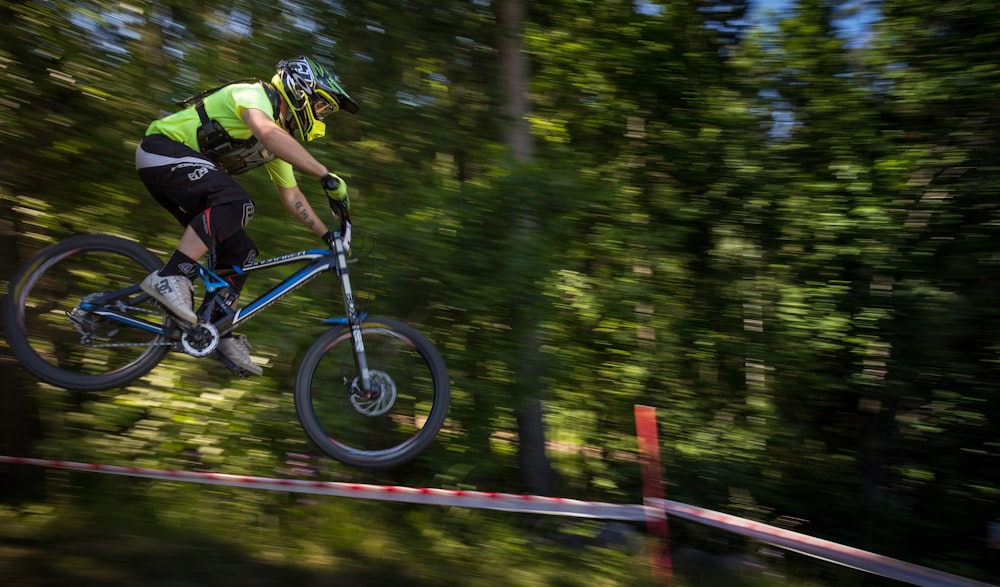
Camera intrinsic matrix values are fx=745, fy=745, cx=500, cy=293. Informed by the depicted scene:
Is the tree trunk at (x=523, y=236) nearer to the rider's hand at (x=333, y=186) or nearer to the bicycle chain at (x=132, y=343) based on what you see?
the rider's hand at (x=333, y=186)

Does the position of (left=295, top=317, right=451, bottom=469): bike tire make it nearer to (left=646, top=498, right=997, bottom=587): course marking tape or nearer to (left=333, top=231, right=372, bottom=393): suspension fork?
(left=333, top=231, right=372, bottom=393): suspension fork

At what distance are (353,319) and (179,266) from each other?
86 cm

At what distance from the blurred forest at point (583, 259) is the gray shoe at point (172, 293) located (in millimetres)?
1621

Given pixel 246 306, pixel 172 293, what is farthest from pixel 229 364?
pixel 172 293

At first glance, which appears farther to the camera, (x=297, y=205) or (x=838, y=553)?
(x=297, y=205)

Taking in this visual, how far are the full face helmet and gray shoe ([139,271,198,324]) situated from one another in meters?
0.94

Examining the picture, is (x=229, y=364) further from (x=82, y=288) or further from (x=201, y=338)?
(x=82, y=288)

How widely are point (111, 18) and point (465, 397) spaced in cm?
400

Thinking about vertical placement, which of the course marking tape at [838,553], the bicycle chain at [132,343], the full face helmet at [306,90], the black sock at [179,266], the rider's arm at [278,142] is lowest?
the course marking tape at [838,553]

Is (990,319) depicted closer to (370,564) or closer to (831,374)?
(831,374)

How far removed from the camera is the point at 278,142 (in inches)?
130

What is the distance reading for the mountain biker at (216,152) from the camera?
136 inches

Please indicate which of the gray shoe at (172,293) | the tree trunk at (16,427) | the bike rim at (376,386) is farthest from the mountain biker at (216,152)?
the tree trunk at (16,427)

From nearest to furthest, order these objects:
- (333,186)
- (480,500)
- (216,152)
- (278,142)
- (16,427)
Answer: (278,142)
(333,186)
(216,152)
(480,500)
(16,427)
